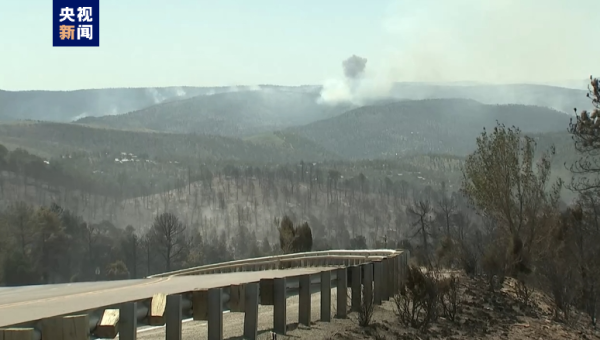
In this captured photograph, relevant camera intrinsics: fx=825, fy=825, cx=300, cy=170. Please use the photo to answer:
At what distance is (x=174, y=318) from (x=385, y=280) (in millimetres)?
9236

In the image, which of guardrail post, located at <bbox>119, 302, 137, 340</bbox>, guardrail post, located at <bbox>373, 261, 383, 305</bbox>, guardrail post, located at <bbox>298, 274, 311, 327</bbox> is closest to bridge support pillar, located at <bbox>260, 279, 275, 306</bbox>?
guardrail post, located at <bbox>298, 274, 311, 327</bbox>

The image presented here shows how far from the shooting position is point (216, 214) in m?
161

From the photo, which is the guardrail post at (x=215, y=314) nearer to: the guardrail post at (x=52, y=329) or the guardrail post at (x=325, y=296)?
the guardrail post at (x=52, y=329)

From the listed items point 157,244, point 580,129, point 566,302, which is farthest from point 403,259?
point 157,244

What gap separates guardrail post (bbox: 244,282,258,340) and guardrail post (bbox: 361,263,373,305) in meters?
3.68

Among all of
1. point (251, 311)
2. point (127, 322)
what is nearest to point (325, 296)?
point (251, 311)

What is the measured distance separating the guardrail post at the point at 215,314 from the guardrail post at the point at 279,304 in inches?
68.1

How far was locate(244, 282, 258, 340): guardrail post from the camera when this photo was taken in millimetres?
10102

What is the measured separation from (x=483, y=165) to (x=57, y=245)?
54957 millimetres

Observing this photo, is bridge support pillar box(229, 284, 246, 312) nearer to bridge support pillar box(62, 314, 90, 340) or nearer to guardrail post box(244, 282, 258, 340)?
guardrail post box(244, 282, 258, 340)

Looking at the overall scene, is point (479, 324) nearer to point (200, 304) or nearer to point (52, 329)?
point (200, 304)

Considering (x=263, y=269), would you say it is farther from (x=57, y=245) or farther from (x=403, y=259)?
(x=57, y=245)

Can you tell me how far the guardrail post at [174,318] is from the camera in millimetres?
8633

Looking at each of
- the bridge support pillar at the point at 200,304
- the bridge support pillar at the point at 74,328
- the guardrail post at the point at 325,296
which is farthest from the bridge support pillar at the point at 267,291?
the bridge support pillar at the point at 74,328
